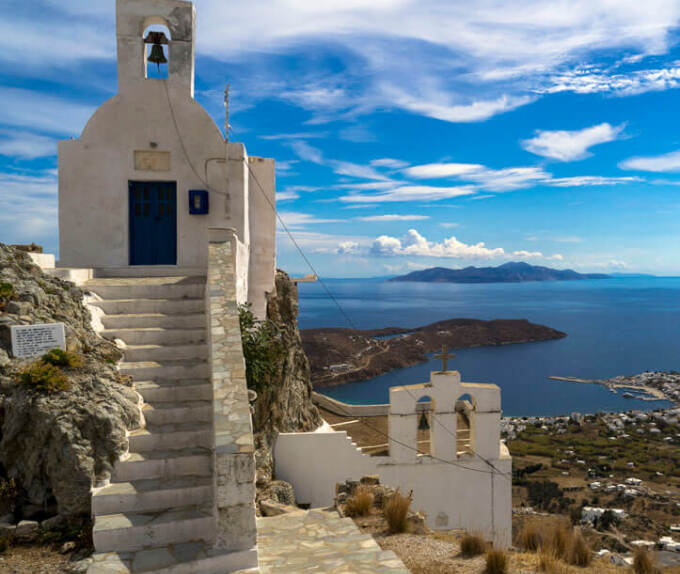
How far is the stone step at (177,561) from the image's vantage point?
13.8 feet

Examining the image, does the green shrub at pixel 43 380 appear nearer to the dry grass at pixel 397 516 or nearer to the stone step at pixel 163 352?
the stone step at pixel 163 352

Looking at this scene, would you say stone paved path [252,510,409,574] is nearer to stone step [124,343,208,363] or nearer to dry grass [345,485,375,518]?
dry grass [345,485,375,518]

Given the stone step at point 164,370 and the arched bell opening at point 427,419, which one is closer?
the stone step at point 164,370

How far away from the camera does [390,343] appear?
71.6 m

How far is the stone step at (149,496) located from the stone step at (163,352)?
1.91 meters

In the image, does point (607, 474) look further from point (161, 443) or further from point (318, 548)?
point (161, 443)

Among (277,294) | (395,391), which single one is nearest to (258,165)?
(277,294)

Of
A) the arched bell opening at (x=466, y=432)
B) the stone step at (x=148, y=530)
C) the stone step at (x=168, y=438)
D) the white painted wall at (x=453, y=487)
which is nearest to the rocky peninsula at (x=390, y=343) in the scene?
the arched bell opening at (x=466, y=432)

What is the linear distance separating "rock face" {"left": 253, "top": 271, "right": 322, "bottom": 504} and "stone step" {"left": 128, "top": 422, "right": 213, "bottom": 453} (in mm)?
2301

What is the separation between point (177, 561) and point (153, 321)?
12.2 feet

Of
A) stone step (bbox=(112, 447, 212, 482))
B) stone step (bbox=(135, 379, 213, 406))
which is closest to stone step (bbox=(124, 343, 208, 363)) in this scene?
stone step (bbox=(135, 379, 213, 406))

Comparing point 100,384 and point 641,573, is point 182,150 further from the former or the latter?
point 641,573

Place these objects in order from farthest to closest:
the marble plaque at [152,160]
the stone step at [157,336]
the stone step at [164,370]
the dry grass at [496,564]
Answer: the marble plaque at [152,160] < the stone step at [157,336] < the stone step at [164,370] < the dry grass at [496,564]

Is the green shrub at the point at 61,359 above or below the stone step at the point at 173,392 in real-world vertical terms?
above
